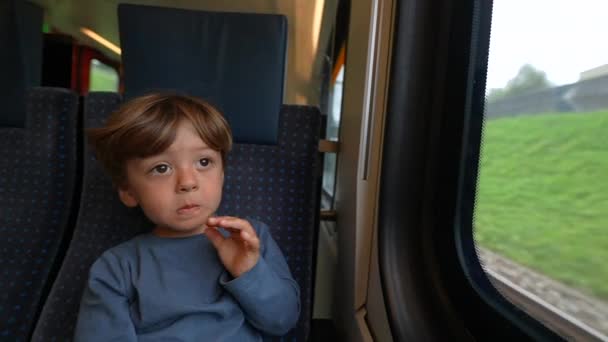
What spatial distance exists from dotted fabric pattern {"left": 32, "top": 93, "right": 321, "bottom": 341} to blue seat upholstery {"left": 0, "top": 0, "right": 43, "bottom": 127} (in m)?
0.31

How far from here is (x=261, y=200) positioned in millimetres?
1350

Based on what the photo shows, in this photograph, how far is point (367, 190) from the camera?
51.7 inches

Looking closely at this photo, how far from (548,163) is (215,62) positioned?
3.43 feet

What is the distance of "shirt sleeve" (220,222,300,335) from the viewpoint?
96 cm

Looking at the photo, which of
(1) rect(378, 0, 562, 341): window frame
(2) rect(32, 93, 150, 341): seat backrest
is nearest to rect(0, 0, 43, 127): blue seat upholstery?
(2) rect(32, 93, 150, 341): seat backrest

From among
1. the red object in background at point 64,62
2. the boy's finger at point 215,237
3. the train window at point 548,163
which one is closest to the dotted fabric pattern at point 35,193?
the boy's finger at point 215,237

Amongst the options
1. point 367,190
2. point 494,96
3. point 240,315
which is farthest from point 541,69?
point 240,315

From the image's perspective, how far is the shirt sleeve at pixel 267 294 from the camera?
957 millimetres

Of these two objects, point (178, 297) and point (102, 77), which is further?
point (102, 77)

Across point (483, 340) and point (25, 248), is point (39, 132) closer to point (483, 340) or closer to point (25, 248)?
point (25, 248)

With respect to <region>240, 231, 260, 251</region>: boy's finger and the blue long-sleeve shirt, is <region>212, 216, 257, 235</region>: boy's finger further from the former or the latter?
the blue long-sleeve shirt

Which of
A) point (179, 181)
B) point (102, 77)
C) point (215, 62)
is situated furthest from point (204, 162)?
point (102, 77)

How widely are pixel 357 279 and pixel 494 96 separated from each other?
725mm

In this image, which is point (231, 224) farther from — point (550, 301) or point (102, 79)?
point (102, 79)
